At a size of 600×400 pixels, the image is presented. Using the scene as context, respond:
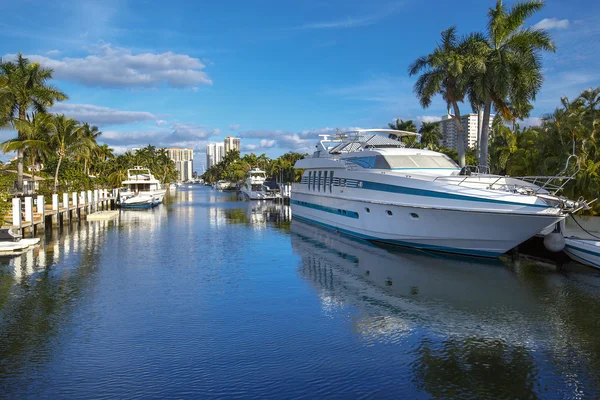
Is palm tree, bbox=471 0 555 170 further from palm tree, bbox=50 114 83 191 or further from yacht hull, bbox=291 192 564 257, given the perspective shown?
palm tree, bbox=50 114 83 191

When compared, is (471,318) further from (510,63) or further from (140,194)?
(140,194)

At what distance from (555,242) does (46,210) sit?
3157 centimetres

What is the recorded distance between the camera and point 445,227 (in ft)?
65.2

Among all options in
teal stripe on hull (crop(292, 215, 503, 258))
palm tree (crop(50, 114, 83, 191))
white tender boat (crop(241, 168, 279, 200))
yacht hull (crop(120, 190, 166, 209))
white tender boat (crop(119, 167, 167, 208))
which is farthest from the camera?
white tender boat (crop(241, 168, 279, 200))

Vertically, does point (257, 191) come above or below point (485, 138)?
below

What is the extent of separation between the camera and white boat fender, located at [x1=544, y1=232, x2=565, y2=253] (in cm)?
1914

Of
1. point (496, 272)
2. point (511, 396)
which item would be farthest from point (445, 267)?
point (511, 396)

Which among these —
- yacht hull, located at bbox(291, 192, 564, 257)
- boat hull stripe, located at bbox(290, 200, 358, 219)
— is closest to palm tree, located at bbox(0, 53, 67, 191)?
boat hull stripe, located at bbox(290, 200, 358, 219)

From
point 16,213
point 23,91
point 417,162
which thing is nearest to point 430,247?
point 417,162

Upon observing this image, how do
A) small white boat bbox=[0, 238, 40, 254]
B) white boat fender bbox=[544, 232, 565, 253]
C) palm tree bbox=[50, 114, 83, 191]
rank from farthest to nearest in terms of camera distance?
palm tree bbox=[50, 114, 83, 191], small white boat bbox=[0, 238, 40, 254], white boat fender bbox=[544, 232, 565, 253]

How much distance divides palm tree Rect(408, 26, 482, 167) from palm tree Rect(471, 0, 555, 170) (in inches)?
35.1

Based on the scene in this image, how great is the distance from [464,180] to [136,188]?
49173 millimetres

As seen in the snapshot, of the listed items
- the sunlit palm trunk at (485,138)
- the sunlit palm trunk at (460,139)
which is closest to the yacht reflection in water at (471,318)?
the sunlit palm trunk at (485,138)

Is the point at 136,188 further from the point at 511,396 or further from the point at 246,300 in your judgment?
the point at 511,396
